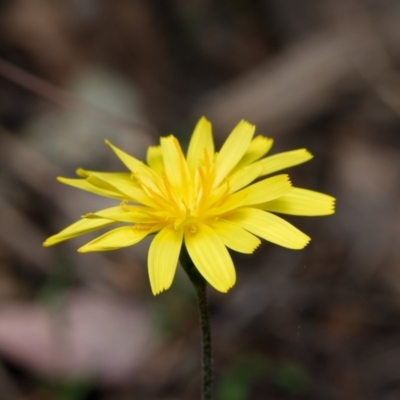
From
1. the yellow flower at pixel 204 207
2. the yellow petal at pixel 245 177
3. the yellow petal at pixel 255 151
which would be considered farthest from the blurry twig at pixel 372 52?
the yellow petal at pixel 245 177

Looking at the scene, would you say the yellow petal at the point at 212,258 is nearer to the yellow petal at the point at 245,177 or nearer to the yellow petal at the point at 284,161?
the yellow petal at the point at 245,177

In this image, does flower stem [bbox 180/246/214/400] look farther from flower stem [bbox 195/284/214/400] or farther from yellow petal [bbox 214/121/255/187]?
yellow petal [bbox 214/121/255/187]

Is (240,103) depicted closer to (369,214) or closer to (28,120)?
(369,214)

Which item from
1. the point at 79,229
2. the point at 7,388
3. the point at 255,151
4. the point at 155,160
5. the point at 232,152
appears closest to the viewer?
the point at 79,229

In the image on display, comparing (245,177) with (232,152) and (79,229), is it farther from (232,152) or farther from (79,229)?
(79,229)

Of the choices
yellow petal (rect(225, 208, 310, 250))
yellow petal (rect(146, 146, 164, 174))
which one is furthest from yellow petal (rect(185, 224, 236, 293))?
yellow petal (rect(146, 146, 164, 174))

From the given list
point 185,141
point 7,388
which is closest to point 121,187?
point 7,388

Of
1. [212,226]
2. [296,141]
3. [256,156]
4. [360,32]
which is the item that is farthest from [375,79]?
[212,226]
